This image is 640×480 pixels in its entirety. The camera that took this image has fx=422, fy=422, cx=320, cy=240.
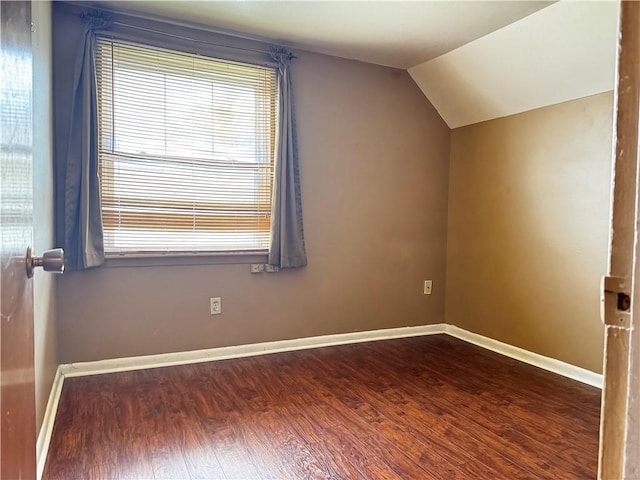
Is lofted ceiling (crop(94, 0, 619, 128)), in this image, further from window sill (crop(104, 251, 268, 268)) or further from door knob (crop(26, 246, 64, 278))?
door knob (crop(26, 246, 64, 278))

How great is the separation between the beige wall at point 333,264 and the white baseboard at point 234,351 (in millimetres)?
50

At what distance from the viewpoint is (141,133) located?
2.78 metres

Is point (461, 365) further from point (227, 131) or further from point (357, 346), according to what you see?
point (227, 131)

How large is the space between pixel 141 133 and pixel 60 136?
46 cm

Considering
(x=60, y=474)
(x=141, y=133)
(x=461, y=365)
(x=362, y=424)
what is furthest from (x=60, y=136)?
(x=461, y=365)

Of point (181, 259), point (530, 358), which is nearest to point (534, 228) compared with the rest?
point (530, 358)

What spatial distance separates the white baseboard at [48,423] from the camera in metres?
1.70

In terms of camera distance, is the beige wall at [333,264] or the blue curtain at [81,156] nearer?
the blue curtain at [81,156]

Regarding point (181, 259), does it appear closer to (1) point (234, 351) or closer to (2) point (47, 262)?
(1) point (234, 351)

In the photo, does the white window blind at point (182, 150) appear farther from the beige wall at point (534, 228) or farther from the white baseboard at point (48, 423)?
the beige wall at point (534, 228)

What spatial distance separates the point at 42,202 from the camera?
200 cm

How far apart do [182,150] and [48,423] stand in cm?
177

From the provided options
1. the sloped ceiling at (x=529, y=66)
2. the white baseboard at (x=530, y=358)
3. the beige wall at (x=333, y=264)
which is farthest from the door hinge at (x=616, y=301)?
the beige wall at (x=333, y=264)

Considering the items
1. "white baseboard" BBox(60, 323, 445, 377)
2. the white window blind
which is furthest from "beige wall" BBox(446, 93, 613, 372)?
the white window blind
